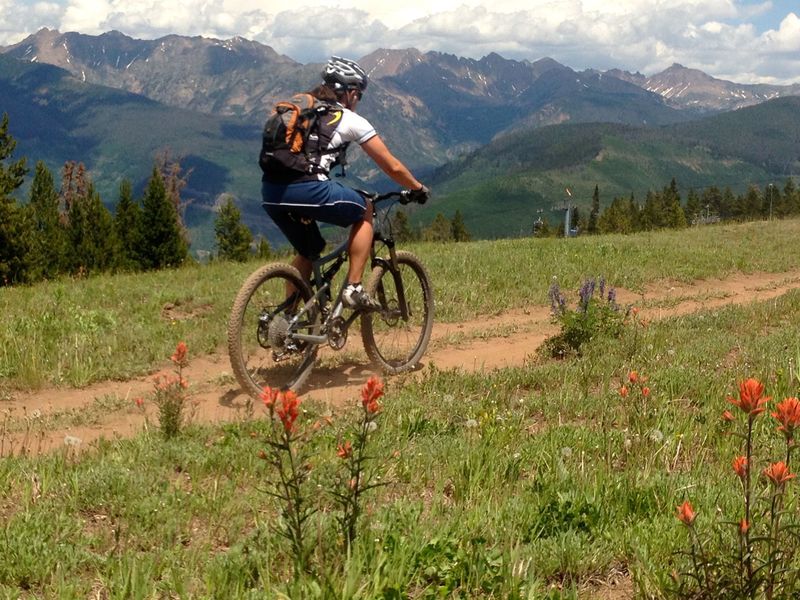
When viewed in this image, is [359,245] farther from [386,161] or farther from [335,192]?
[386,161]

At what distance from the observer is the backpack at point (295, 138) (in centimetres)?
684

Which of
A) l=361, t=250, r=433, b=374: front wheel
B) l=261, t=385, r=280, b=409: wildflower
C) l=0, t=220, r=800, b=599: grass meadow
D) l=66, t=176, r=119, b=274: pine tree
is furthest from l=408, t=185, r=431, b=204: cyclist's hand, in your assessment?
l=66, t=176, r=119, b=274: pine tree

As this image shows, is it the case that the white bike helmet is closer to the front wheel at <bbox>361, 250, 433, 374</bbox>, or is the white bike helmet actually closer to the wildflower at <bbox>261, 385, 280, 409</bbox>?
the front wheel at <bbox>361, 250, 433, 374</bbox>

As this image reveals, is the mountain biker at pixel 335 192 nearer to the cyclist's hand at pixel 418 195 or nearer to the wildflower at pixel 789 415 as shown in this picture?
the cyclist's hand at pixel 418 195

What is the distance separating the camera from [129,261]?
68.3 metres

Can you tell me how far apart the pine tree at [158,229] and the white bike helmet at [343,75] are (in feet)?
205

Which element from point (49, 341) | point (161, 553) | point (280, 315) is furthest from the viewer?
point (49, 341)

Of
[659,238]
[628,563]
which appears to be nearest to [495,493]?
[628,563]

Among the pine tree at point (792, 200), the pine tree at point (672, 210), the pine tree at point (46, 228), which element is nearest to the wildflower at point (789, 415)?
the pine tree at point (46, 228)

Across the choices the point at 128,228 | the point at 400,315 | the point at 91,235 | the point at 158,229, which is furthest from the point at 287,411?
the point at 128,228

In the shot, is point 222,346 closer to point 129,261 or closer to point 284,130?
point 284,130

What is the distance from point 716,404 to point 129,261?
67.9 meters

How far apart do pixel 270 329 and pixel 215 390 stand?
952mm

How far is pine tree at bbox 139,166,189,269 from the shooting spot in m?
67.7
